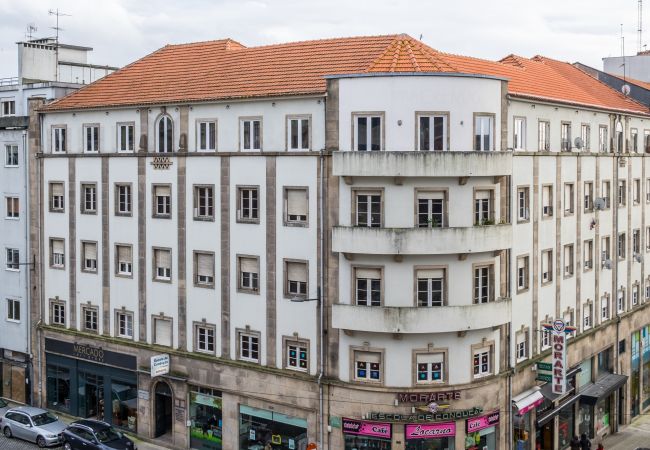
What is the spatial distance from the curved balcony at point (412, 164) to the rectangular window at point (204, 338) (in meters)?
11.7

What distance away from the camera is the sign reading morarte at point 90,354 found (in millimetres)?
46969

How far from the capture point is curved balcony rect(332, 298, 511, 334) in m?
36.8

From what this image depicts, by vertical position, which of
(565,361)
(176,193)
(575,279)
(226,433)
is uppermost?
(176,193)

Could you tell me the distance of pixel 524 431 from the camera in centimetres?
4219

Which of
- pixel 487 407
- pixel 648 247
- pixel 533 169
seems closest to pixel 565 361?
pixel 487 407

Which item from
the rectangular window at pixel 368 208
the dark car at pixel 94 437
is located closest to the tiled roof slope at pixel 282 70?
the rectangular window at pixel 368 208

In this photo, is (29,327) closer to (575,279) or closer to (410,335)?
(410,335)

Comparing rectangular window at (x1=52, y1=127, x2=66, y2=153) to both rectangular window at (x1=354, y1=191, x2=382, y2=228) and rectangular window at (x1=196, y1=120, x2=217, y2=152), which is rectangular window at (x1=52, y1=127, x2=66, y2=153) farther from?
rectangular window at (x1=354, y1=191, x2=382, y2=228)

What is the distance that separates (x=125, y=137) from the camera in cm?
4644

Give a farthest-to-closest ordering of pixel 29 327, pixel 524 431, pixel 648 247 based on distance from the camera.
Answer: pixel 648 247
pixel 29 327
pixel 524 431

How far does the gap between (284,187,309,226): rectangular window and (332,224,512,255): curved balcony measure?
263 cm

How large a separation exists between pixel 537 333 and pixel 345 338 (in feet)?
36.6

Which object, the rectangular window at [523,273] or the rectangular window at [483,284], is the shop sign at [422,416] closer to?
the rectangular window at [483,284]

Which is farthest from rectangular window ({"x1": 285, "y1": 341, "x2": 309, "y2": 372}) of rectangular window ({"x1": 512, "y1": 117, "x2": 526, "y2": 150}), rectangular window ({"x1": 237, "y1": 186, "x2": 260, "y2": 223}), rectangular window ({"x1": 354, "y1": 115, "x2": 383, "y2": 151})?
rectangular window ({"x1": 512, "y1": 117, "x2": 526, "y2": 150})
